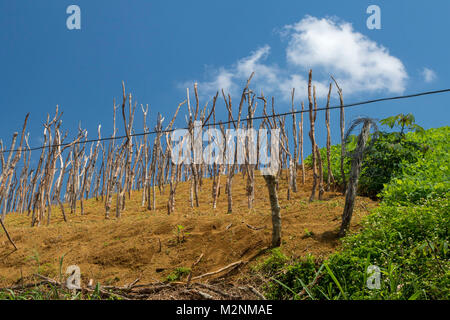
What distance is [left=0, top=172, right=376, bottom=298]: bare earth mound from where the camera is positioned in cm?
458

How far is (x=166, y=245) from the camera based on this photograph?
17.7 feet

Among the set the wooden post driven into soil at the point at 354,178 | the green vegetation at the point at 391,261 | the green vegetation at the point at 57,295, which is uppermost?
the wooden post driven into soil at the point at 354,178

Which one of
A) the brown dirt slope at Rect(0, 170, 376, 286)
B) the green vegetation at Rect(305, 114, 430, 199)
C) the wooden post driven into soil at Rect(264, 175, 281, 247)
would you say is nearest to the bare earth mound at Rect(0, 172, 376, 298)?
the brown dirt slope at Rect(0, 170, 376, 286)

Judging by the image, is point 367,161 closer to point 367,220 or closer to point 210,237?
point 367,220

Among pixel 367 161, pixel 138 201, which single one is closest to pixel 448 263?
pixel 367 161

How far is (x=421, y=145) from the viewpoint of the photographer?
26.1 feet

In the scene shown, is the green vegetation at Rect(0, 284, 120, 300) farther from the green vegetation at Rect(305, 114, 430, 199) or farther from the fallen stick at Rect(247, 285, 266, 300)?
the green vegetation at Rect(305, 114, 430, 199)

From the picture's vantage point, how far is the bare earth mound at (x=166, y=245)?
4.58 metres

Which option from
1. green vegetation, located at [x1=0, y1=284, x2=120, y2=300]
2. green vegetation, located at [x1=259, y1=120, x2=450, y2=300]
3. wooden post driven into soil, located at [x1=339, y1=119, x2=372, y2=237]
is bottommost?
green vegetation, located at [x1=0, y1=284, x2=120, y2=300]

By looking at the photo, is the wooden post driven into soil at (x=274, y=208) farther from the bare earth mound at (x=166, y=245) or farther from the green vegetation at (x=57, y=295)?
the green vegetation at (x=57, y=295)

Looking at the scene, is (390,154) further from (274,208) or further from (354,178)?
(274,208)

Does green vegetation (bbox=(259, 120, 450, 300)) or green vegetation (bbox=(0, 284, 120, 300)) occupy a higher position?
green vegetation (bbox=(259, 120, 450, 300))

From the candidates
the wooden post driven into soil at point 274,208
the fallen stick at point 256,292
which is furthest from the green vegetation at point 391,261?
the wooden post driven into soil at point 274,208

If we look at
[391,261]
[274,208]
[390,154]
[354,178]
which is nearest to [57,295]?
[274,208]
